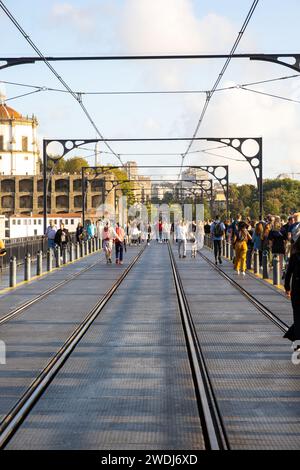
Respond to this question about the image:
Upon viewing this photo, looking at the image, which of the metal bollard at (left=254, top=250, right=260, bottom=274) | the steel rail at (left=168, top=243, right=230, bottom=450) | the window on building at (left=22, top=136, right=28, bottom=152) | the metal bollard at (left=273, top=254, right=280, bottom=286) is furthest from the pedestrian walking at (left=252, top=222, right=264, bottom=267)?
the window on building at (left=22, top=136, right=28, bottom=152)

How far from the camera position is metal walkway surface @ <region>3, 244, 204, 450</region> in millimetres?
6766

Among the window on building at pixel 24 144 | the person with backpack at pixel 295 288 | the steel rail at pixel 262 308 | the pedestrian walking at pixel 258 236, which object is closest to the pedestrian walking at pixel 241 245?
the pedestrian walking at pixel 258 236

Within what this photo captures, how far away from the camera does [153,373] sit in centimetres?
960

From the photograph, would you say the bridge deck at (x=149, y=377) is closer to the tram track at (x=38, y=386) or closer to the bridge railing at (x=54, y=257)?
the tram track at (x=38, y=386)

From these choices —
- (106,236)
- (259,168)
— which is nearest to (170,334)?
(106,236)

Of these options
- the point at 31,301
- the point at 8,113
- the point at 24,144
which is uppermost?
the point at 8,113

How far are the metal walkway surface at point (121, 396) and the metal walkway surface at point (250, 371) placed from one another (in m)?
0.35

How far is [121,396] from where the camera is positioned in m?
8.38

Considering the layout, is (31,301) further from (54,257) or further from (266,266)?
(54,257)

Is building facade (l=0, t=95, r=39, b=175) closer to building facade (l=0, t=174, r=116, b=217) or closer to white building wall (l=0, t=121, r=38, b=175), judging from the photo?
white building wall (l=0, t=121, r=38, b=175)

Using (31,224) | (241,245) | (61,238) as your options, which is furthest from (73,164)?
(241,245)

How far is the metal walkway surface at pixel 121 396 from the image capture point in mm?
6766

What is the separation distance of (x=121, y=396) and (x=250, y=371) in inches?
78.3

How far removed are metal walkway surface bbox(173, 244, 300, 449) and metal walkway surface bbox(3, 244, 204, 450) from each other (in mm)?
Answer: 352
